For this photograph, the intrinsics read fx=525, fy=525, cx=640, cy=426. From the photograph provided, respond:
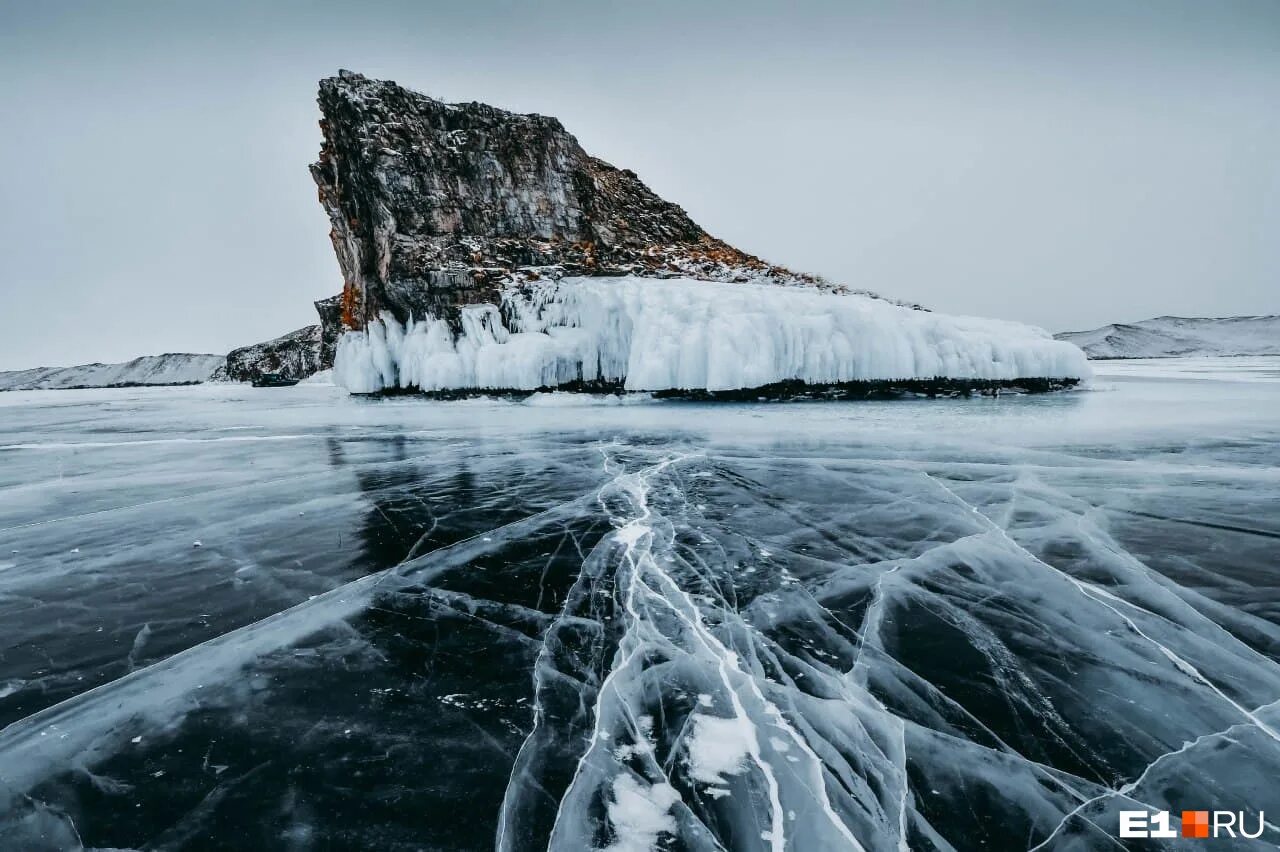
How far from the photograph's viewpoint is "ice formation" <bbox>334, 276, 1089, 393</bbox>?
11945 millimetres

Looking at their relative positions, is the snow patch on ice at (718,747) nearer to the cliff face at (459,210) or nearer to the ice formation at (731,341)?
the ice formation at (731,341)

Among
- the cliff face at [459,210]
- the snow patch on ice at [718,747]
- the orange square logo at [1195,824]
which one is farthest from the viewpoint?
the cliff face at [459,210]

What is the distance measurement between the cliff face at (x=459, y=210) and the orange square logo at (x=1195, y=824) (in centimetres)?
1612

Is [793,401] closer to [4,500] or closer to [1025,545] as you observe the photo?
[1025,545]

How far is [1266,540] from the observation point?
3475mm

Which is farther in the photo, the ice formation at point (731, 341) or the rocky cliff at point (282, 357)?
the rocky cliff at point (282, 357)

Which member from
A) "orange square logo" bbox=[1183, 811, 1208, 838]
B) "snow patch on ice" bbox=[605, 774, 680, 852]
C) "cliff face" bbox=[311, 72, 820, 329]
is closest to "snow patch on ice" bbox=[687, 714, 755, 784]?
"snow patch on ice" bbox=[605, 774, 680, 852]

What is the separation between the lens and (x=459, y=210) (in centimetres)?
1897

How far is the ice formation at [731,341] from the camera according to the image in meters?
11.9

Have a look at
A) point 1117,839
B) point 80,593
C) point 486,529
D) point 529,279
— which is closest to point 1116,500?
point 1117,839

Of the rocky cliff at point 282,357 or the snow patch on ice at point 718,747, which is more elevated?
the rocky cliff at point 282,357

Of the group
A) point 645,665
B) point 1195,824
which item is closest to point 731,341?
point 645,665

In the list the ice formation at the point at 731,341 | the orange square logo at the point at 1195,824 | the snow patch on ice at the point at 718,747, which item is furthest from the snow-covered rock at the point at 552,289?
the orange square logo at the point at 1195,824

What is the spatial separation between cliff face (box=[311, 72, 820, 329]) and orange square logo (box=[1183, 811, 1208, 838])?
16123 millimetres
